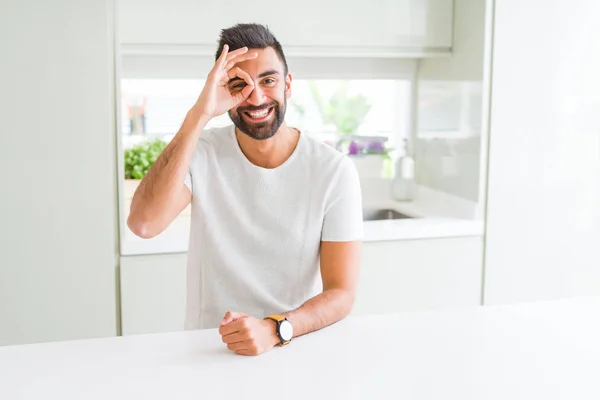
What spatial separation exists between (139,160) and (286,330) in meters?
1.73

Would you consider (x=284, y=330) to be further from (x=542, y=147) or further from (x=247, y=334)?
(x=542, y=147)

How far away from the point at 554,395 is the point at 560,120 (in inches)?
79.7

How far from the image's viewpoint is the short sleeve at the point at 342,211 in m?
1.84

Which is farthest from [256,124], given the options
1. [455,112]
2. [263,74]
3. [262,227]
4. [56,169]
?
[455,112]

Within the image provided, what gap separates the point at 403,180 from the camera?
11.7ft

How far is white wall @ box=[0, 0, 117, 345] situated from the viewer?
2.50 metres

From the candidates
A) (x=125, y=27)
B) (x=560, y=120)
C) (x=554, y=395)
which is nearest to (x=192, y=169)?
(x=554, y=395)

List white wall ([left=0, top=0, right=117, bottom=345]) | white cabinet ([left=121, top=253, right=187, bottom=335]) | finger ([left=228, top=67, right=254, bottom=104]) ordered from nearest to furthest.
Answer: finger ([left=228, top=67, right=254, bottom=104]) < white wall ([left=0, top=0, right=117, bottom=345]) < white cabinet ([left=121, top=253, right=187, bottom=335])

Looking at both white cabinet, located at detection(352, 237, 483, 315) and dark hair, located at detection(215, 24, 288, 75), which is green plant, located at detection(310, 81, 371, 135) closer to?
white cabinet, located at detection(352, 237, 483, 315)

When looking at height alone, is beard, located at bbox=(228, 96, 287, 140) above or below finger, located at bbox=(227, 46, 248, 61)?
below

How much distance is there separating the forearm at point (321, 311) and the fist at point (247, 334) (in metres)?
0.08

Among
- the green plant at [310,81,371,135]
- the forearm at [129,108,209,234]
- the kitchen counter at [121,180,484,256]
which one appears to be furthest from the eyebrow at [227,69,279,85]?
the green plant at [310,81,371,135]

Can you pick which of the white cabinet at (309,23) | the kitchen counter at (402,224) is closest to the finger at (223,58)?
the kitchen counter at (402,224)

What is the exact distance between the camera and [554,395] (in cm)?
129
